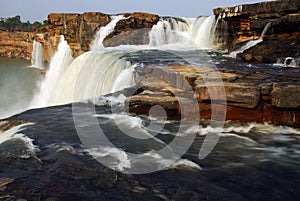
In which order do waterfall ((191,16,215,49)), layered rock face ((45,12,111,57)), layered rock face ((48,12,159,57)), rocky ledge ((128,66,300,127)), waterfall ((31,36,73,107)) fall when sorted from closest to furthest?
1. rocky ledge ((128,66,300,127))
2. waterfall ((191,16,215,49))
3. layered rock face ((48,12,159,57))
4. waterfall ((31,36,73,107))
5. layered rock face ((45,12,111,57))

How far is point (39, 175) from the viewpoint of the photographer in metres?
3.03

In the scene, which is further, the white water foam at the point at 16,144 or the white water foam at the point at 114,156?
the white water foam at the point at 16,144

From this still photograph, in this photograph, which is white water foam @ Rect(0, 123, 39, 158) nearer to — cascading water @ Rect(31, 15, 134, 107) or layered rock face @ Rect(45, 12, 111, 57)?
cascading water @ Rect(31, 15, 134, 107)

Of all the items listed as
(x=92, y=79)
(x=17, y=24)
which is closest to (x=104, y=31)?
(x=92, y=79)

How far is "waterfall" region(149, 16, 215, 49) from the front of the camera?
16.2m

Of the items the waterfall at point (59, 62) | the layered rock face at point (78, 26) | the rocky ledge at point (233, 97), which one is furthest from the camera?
the layered rock face at point (78, 26)

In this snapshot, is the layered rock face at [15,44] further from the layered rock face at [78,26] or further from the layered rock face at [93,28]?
the layered rock face at [78,26]

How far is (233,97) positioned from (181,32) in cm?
1373

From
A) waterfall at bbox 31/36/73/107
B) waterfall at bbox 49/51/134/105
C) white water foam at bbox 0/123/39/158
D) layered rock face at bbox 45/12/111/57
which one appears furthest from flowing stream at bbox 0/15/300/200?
layered rock face at bbox 45/12/111/57

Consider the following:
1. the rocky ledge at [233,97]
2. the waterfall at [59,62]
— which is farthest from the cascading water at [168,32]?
the rocky ledge at [233,97]

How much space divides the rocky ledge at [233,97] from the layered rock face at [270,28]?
12.3 ft

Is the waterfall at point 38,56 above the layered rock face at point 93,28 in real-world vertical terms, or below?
below

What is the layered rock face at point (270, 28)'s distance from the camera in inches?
377

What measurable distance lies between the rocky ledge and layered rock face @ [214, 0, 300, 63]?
3.75m
